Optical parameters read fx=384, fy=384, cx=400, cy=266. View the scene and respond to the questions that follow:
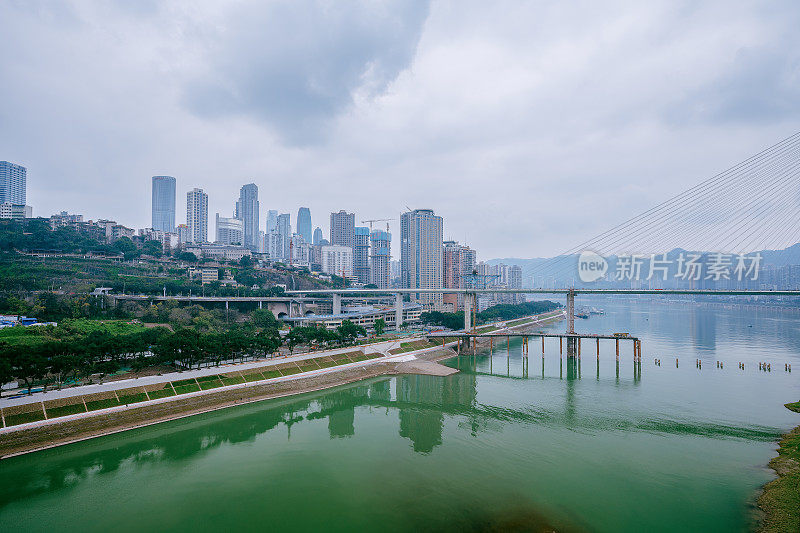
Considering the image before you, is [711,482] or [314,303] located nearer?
[711,482]

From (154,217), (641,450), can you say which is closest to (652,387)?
(641,450)

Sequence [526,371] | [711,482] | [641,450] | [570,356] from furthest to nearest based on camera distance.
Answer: [570,356]
[526,371]
[641,450]
[711,482]

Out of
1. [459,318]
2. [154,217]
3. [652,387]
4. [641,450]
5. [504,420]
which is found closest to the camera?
[641,450]

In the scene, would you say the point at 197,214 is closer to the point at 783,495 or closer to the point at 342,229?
the point at 342,229

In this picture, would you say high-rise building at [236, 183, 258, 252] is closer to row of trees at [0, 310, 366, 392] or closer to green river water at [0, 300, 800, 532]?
row of trees at [0, 310, 366, 392]

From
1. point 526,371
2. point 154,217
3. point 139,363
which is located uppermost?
point 154,217

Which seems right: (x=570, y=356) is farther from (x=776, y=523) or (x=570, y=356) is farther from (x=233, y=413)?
(x=233, y=413)

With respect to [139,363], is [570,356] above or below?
below

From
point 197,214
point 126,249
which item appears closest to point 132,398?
point 126,249
